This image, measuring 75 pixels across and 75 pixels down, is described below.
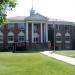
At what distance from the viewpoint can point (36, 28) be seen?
77500 millimetres

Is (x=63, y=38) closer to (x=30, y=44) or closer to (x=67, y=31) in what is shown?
(x=67, y=31)

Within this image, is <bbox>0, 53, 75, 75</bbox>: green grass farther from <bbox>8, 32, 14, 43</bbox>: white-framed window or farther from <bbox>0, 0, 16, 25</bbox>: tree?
<bbox>8, 32, 14, 43</bbox>: white-framed window

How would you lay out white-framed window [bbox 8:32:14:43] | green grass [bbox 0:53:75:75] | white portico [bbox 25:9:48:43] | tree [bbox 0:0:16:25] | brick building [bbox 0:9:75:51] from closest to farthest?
1. tree [bbox 0:0:16:25]
2. green grass [bbox 0:53:75:75]
3. brick building [bbox 0:9:75:51]
4. white-framed window [bbox 8:32:14:43]
5. white portico [bbox 25:9:48:43]

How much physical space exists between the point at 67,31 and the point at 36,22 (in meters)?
9.35

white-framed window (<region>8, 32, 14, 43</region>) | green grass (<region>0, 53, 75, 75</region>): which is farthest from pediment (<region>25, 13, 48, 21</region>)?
green grass (<region>0, 53, 75, 75</region>)

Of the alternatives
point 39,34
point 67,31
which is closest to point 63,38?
point 67,31

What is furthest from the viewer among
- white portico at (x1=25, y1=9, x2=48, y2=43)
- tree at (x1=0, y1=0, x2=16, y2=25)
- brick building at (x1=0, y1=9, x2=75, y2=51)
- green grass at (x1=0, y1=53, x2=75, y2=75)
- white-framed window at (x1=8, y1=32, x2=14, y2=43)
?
white portico at (x1=25, y1=9, x2=48, y2=43)

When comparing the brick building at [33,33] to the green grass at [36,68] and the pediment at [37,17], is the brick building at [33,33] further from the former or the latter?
the green grass at [36,68]

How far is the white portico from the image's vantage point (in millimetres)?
75975

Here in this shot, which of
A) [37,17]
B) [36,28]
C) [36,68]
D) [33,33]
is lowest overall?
[36,68]

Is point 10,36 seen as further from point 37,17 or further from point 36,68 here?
point 36,68

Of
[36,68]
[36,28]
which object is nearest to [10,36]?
[36,28]

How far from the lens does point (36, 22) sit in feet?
251

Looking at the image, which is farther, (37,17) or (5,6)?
(37,17)
